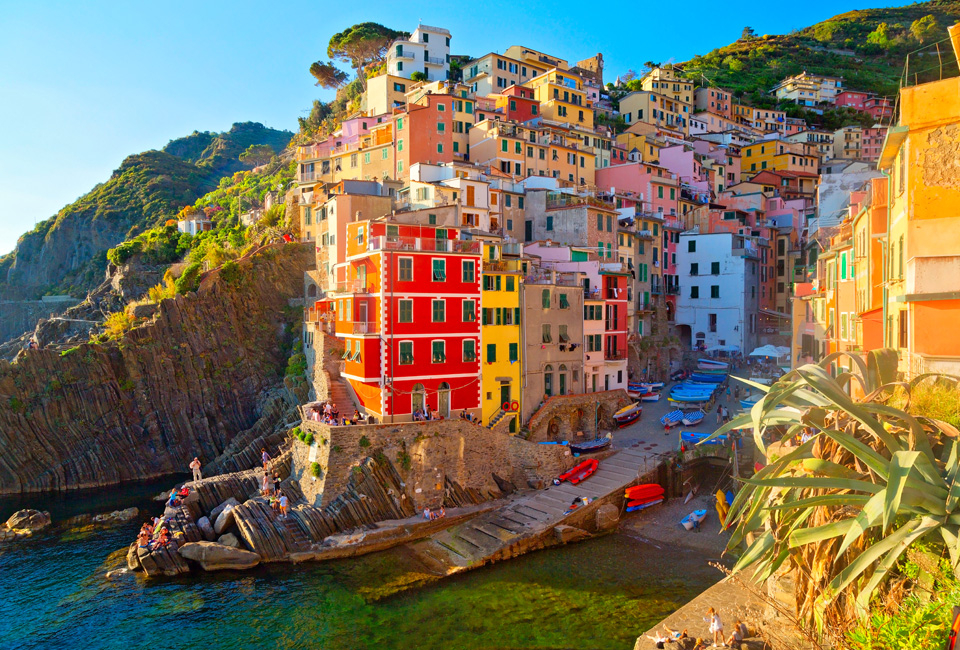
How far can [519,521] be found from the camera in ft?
110

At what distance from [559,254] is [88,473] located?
39803 millimetres

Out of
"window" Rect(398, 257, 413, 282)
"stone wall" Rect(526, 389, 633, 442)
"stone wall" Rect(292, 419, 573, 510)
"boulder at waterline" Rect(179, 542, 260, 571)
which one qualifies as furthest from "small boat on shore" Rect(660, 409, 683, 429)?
"boulder at waterline" Rect(179, 542, 260, 571)

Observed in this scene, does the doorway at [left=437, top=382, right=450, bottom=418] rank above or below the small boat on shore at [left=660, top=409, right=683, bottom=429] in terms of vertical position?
above

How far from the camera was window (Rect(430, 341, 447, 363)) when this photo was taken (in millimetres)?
37281

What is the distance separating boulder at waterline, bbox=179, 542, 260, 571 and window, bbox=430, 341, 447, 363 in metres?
14.3

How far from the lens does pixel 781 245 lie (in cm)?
6831

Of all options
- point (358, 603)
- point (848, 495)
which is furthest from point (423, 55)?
point (848, 495)

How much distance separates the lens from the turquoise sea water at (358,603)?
966 inches

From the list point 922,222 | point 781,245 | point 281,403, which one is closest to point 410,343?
point 281,403

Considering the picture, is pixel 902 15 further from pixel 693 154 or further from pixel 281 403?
pixel 281 403

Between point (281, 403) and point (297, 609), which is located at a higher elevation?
point (281, 403)

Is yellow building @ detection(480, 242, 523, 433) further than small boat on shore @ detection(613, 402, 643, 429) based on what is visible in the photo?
No

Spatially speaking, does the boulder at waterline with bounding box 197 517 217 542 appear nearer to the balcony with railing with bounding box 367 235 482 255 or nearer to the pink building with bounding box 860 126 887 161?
the balcony with railing with bounding box 367 235 482 255

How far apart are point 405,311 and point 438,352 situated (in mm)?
3277
